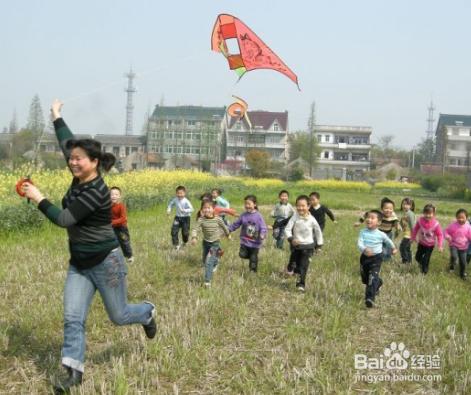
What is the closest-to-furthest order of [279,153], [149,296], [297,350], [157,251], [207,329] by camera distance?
[297,350] → [207,329] → [149,296] → [157,251] → [279,153]

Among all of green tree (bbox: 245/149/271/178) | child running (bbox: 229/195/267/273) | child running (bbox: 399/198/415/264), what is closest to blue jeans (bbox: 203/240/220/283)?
child running (bbox: 229/195/267/273)

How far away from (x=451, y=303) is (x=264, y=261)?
359 cm

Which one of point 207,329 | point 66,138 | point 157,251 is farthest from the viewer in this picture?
point 157,251

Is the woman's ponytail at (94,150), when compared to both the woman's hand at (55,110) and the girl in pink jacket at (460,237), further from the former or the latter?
the girl in pink jacket at (460,237)

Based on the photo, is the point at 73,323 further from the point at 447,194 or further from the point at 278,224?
the point at 447,194

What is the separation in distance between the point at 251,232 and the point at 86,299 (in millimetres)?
4653

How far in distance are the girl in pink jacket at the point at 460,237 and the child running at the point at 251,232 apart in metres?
3.67

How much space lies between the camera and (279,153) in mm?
81688

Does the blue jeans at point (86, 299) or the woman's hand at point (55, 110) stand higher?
the woman's hand at point (55, 110)

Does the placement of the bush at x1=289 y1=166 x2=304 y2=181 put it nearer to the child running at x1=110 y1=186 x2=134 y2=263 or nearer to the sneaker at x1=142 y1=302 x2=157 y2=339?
the child running at x1=110 y1=186 x2=134 y2=263

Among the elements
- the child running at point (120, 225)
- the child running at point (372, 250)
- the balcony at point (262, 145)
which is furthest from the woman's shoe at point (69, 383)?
the balcony at point (262, 145)

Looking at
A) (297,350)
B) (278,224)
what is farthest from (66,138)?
(278,224)

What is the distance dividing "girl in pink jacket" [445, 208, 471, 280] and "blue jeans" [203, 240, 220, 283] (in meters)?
4.52

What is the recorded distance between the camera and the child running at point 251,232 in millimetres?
8562
